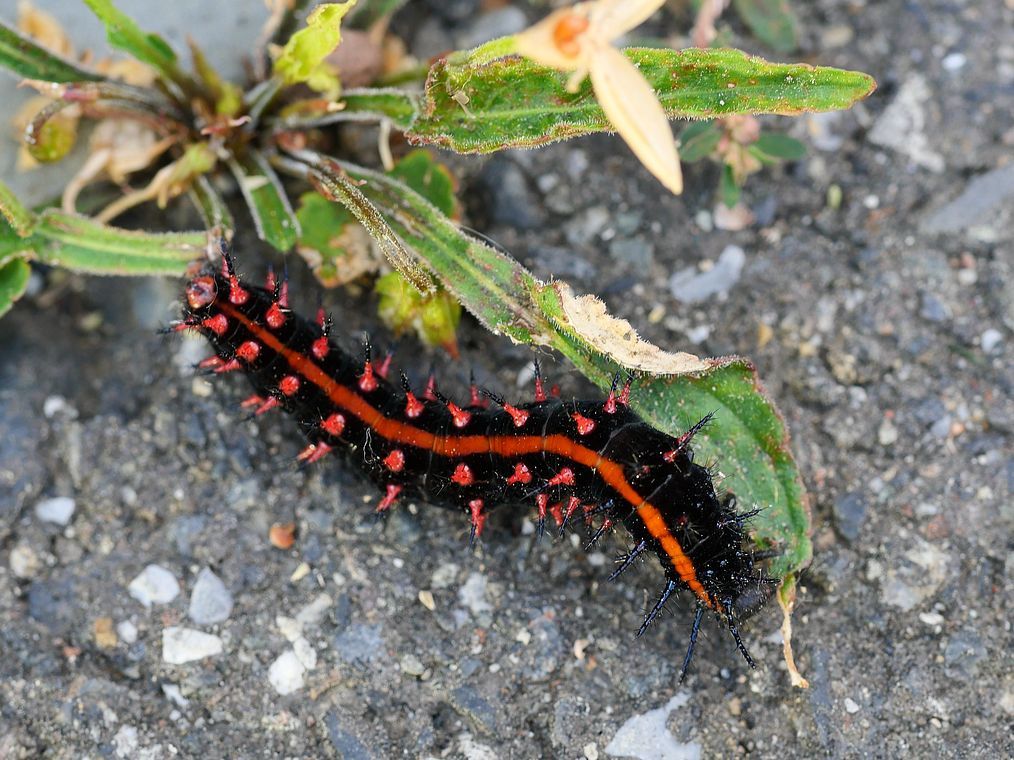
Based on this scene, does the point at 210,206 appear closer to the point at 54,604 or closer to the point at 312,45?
the point at 312,45

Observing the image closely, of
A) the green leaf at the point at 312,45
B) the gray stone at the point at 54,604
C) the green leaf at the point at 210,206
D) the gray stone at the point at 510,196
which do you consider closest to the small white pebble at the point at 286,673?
the gray stone at the point at 54,604

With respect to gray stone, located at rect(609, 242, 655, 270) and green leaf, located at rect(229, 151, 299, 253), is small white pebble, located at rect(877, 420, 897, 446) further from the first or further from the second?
green leaf, located at rect(229, 151, 299, 253)

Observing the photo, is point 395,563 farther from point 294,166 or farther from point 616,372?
point 294,166

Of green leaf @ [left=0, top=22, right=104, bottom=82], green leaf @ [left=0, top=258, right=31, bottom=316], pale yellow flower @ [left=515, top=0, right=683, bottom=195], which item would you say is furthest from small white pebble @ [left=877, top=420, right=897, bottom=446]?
green leaf @ [left=0, top=22, right=104, bottom=82]

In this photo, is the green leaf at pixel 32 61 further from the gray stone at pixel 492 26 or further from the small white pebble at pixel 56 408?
the gray stone at pixel 492 26

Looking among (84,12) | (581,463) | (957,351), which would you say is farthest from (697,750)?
(84,12)

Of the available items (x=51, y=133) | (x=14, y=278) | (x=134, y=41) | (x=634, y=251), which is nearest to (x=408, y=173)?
(x=634, y=251)
